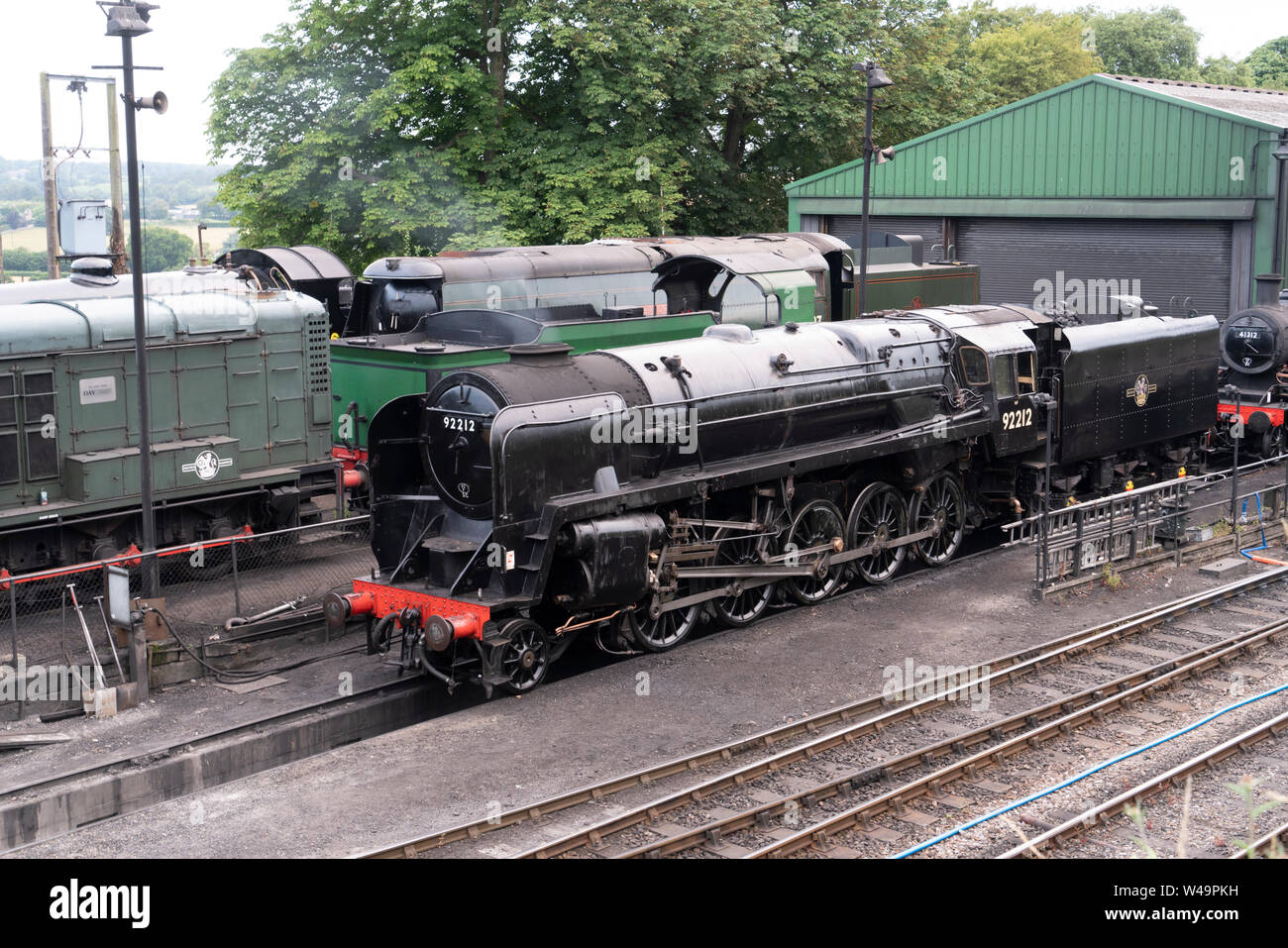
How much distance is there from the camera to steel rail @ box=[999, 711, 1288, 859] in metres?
8.86

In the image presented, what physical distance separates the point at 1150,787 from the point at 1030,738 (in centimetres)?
127

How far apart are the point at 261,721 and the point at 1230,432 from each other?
17.6 metres

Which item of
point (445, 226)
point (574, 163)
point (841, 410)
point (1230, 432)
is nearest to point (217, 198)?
point (445, 226)

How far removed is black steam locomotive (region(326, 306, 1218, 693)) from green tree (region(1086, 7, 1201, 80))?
6459 centimetres

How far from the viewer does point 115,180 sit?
2075 centimetres

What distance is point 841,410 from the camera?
14.9 metres

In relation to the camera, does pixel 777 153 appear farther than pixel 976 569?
Yes

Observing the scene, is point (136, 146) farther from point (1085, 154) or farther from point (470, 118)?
point (1085, 154)

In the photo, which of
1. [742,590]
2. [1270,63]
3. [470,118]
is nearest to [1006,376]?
[742,590]

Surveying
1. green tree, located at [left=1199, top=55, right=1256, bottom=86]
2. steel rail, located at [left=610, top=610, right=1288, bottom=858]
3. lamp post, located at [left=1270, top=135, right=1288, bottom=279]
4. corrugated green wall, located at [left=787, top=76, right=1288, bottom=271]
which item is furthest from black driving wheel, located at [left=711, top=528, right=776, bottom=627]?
green tree, located at [left=1199, top=55, right=1256, bottom=86]

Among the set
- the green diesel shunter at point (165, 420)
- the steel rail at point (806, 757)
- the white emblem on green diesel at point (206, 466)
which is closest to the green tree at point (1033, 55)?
the green diesel shunter at point (165, 420)

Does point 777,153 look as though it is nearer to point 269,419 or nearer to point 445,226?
point 445,226

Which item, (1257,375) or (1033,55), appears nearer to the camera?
(1257,375)

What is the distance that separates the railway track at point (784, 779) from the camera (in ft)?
29.6
